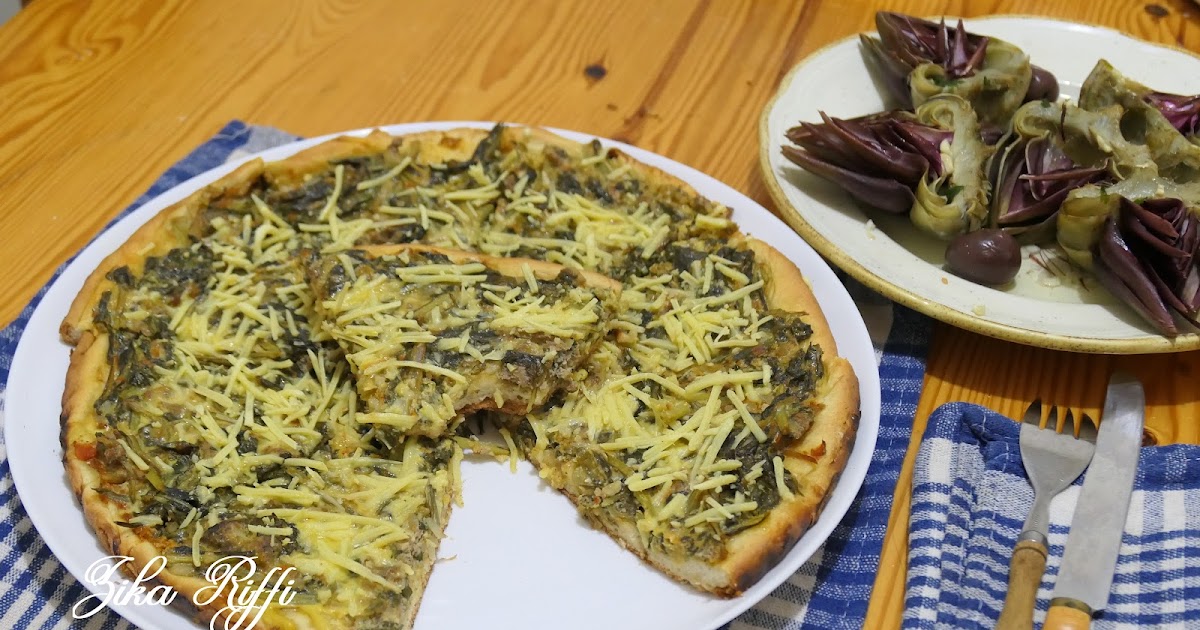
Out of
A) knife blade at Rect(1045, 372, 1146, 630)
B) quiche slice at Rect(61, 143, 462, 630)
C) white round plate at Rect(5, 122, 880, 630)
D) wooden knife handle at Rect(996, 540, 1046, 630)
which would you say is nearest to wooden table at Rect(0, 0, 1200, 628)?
quiche slice at Rect(61, 143, 462, 630)

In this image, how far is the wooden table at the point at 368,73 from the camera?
152 inches

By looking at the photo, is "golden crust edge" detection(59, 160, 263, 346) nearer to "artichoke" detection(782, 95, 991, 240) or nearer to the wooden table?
the wooden table

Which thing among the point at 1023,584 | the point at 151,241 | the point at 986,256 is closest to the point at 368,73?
the point at 151,241

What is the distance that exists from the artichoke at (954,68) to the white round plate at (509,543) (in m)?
1.26

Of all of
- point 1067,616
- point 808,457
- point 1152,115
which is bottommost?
point 1067,616

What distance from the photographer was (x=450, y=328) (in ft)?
8.93

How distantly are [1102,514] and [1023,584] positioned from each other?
388 mm

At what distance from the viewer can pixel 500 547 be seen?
2508 mm

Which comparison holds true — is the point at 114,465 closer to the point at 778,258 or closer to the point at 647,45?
the point at 778,258

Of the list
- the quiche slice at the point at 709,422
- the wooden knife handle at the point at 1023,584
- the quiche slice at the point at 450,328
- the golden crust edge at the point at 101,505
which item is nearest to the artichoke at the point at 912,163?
the quiche slice at the point at 709,422

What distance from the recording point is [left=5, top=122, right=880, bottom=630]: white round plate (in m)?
2.29

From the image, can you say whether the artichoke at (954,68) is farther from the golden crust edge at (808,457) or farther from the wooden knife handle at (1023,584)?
the wooden knife handle at (1023,584)

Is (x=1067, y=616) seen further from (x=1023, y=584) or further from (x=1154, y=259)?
(x=1154, y=259)

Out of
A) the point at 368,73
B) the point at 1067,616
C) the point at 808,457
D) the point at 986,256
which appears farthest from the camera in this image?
the point at 368,73
